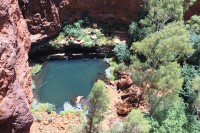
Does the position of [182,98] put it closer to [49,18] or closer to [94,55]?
[94,55]

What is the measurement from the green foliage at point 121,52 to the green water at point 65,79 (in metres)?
1.52

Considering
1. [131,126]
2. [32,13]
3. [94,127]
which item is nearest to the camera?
[131,126]

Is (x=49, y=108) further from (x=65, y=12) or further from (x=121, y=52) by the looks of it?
(x=65, y=12)

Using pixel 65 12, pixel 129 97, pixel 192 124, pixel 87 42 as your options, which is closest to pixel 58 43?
pixel 87 42

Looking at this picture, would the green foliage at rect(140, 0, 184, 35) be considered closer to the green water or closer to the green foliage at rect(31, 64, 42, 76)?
the green water

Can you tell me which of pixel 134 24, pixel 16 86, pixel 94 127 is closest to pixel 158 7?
pixel 134 24

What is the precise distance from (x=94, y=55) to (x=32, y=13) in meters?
6.38

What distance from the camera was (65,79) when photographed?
24.8m

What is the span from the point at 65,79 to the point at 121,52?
5142 mm

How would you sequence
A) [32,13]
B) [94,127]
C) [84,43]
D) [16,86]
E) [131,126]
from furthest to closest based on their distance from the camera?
[84,43]
[32,13]
[94,127]
[131,126]
[16,86]

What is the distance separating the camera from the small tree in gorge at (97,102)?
1400 centimetres

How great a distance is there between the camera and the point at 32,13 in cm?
2447

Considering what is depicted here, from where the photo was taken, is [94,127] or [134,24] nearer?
[94,127]

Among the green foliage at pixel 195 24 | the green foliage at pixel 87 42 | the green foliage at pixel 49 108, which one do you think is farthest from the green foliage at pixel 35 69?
the green foliage at pixel 195 24
